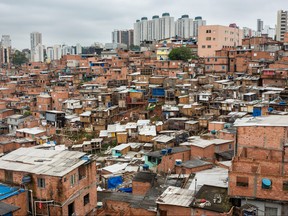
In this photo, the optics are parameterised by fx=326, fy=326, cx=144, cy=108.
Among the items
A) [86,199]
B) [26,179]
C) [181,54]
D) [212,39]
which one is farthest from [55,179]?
[212,39]

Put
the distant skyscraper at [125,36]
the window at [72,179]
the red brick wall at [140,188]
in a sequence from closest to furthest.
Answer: the window at [72,179] → the red brick wall at [140,188] → the distant skyscraper at [125,36]

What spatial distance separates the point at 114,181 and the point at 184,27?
360 feet

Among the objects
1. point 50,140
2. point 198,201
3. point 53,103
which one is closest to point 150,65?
point 53,103

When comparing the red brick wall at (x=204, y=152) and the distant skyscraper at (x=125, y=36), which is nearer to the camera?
the red brick wall at (x=204, y=152)

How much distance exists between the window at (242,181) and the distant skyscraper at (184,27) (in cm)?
11310

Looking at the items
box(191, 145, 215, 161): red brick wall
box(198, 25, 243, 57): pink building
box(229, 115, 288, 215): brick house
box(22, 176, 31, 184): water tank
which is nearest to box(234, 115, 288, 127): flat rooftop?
box(229, 115, 288, 215): brick house

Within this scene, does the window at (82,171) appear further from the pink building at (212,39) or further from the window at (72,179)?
the pink building at (212,39)

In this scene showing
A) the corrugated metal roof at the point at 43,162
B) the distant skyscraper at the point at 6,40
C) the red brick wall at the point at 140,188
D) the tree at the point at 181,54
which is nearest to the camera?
the corrugated metal roof at the point at 43,162

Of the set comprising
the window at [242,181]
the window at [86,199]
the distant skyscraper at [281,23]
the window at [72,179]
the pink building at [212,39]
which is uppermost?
the distant skyscraper at [281,23]

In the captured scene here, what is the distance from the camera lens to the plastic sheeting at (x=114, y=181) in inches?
882

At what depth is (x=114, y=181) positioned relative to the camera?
22516 millimetres

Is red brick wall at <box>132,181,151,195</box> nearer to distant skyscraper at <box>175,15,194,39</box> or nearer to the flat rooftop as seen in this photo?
the flat rooftop

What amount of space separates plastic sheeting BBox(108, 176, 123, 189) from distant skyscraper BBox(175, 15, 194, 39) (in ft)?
350

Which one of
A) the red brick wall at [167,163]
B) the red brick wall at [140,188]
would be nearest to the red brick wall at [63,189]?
the red brick wall at [140,188]
